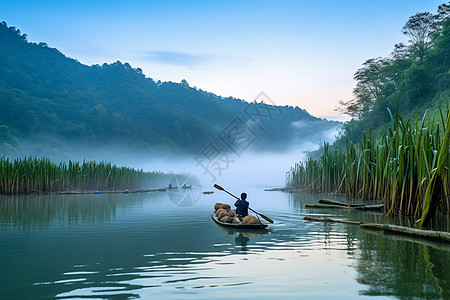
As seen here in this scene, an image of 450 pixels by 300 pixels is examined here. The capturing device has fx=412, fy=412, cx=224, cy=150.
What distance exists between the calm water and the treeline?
48223mm

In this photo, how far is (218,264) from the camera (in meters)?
7.51

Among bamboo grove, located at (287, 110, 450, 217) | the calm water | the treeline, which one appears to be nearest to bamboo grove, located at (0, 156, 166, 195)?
the calm water

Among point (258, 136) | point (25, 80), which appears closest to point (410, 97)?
point (258, 136)

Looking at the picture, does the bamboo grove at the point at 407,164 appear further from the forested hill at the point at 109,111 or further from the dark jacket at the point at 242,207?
the forested hill at the point at 109,111

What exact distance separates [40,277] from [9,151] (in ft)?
339

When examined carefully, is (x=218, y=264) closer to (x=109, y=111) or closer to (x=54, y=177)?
(x=54, y=177)

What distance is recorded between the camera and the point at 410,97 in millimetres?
65125

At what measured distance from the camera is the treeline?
6072 centimetres

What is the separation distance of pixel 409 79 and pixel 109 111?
4053 inches

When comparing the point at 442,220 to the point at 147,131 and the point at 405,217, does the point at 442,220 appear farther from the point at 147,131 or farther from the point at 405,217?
the point at 147,131

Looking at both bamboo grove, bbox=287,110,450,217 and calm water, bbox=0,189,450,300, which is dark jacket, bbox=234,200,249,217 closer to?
calm water, bbox=0,189,450,300

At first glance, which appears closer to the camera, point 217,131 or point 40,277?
point 40,277

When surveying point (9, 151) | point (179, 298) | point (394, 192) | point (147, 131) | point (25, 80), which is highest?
point (25, 80)

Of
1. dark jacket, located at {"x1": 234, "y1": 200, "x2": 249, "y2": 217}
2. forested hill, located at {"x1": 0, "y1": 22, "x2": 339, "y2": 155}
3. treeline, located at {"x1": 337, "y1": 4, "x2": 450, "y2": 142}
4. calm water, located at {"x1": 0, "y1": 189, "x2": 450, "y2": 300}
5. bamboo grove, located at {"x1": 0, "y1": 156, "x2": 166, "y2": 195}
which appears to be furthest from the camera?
forested hill, located at {"x1": 0, "y1": 22, "x2": 339, "y2": 155}
